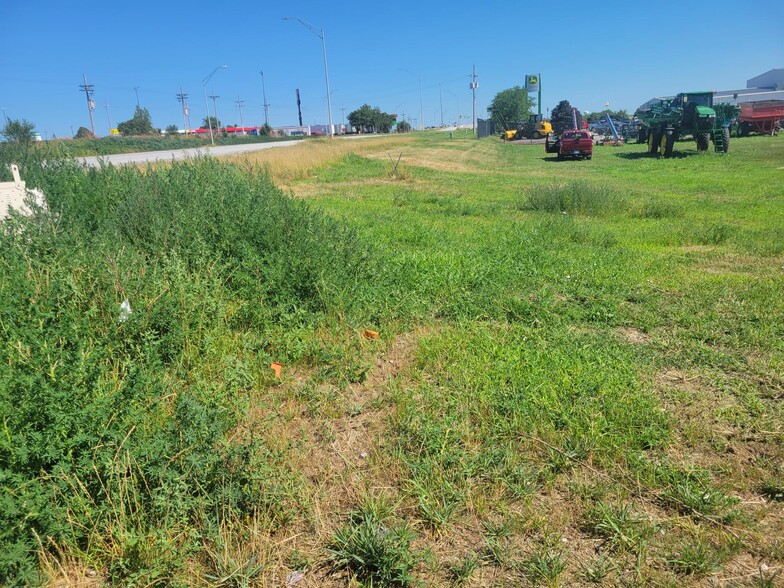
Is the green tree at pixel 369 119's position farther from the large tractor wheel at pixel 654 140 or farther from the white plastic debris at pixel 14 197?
the white plastic debris at pixel 14 197

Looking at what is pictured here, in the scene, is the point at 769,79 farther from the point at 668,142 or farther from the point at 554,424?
the point at 554,424

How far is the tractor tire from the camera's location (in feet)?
80.1

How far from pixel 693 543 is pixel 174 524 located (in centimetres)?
256

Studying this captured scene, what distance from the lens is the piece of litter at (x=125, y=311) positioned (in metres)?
4.17

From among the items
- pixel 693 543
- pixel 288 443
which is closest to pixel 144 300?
pixel 288 443

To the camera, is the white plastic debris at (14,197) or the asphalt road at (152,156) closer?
the white plastic debris at (14,197)

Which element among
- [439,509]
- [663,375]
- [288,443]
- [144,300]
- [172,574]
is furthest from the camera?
[144,300]

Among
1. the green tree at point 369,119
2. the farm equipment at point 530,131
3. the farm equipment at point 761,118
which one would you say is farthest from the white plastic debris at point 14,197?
the green tree at point 369,119

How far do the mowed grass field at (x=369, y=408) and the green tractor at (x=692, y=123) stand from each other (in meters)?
19.9

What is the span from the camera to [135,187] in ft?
24.4

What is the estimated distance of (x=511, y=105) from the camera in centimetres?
8781

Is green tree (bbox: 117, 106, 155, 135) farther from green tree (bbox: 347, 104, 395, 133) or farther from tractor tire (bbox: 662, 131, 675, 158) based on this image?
tractor tire (bbox: 662, 131, 675, 158)

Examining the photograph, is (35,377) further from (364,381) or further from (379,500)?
(364,381)

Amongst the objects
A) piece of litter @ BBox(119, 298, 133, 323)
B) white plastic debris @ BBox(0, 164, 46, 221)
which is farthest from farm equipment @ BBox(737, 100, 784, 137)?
piece of litter @ BBox(119, 298, 133, 323)
